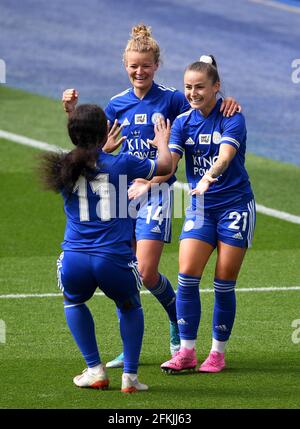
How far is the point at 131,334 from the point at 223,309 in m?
1.02

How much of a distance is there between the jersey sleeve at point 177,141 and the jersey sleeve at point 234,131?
351 millimetres

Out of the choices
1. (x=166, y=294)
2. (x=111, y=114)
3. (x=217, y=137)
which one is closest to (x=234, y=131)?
(x=217, y=137)

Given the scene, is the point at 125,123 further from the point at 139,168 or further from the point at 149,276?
the point at 139,168

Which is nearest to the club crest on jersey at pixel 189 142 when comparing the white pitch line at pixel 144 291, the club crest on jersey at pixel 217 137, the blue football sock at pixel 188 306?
the club crest on jersey at pixel 217 137

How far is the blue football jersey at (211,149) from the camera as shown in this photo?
342 inches

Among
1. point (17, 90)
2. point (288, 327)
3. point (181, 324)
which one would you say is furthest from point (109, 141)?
point (17, 90)

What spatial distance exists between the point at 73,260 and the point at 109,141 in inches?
36.4

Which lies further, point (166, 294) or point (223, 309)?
point (166, 294)

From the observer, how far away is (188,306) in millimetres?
8750

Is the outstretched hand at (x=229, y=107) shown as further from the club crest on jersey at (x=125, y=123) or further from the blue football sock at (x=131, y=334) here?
the blue football sock at (x=131, y=334)

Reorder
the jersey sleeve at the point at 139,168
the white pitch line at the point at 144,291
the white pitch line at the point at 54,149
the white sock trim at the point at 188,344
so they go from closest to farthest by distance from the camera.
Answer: the jersey sleeve at the point at 139,168, the white sock trim at the point at 188,344, the white pitch line at the point at 144,291, the white pitch line at the point at 54,149

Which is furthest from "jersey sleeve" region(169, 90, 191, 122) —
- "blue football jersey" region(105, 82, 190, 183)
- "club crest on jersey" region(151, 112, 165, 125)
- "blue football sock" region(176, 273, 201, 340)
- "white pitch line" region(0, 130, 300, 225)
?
"white pitch line" region(0, 130, 300, 225)

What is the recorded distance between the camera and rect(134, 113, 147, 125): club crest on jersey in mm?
9180
